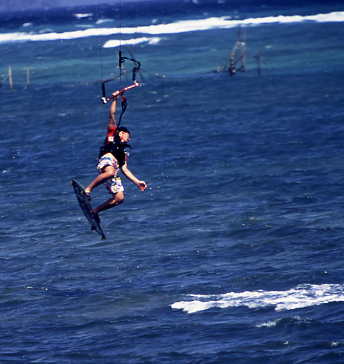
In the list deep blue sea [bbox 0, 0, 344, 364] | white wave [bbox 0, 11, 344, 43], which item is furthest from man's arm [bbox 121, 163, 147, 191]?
white wave [bbox 0, 11, 344, 43]

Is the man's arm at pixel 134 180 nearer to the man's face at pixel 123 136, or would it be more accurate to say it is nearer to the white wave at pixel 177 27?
the man's face at pixel 123 136

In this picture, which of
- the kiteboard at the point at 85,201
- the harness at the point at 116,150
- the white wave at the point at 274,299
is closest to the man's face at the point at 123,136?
the harness at the point at 116,150

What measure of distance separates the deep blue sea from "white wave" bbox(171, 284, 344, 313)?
0.07 metres

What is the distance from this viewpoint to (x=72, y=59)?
128500 mm

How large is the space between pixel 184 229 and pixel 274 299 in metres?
10.9

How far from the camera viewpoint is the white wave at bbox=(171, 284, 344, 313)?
118 feet

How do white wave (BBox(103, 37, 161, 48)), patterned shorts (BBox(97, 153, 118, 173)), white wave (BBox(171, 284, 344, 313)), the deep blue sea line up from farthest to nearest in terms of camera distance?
white wave (BBox(103, 37, 161, 48)) → white wave (BBox(171, 284, 344, 313)) → the deep blue sea → patterned shorts (BBox(97, 153, 118, 173))

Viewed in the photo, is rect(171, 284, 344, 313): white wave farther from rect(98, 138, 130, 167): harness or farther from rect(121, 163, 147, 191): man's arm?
rect(98, 138, 130, 167): harness

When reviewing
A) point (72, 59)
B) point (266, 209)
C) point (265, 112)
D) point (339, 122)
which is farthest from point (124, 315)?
point (72, 59)

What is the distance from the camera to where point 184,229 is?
4691 cm

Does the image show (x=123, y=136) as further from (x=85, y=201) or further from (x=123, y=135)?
(x=85, y=201)

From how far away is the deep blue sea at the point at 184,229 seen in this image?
33562 mm

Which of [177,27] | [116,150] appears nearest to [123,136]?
[116,150]

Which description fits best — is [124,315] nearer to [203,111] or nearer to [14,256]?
[14,256]
